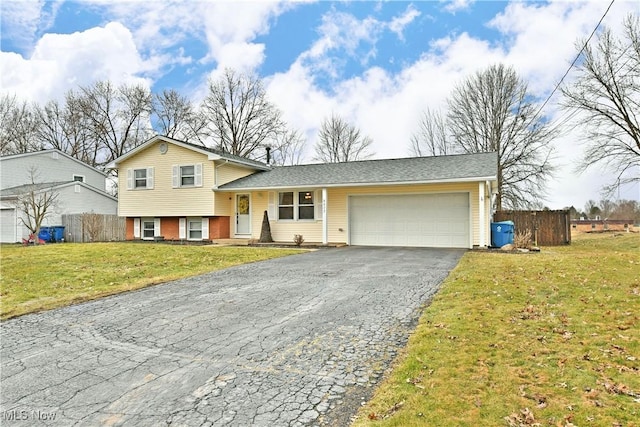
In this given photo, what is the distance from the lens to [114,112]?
32.2 metres

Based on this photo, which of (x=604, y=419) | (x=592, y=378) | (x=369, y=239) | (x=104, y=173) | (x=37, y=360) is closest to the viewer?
(x=604, y=419)

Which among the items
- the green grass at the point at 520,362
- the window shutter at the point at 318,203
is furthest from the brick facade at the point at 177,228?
→ the green grass at the point at 520,362

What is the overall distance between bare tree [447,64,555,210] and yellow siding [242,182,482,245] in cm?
1063

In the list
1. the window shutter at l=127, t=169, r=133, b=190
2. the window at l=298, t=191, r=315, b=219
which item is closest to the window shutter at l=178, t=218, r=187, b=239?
the window shutter at l=127, t=169, r=133, b=190

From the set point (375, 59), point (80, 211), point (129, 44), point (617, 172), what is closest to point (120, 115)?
point (80, 211)

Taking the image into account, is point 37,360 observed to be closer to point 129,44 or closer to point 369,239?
point 369,239

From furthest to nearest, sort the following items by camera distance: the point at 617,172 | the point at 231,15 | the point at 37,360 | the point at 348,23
Result: the point at 617,172, the point at 348,23, the point at 231,15, the point at 37,360

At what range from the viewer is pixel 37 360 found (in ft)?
12.7

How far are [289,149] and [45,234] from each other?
2050cm

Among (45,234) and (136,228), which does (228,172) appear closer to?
(136,228)

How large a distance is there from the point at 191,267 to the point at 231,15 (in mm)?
8964

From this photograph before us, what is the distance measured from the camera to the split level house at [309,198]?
47.2 ft

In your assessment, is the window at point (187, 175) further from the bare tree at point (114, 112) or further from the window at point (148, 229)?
the bare tree at point (114, 112)

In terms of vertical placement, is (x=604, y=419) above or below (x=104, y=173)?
below
